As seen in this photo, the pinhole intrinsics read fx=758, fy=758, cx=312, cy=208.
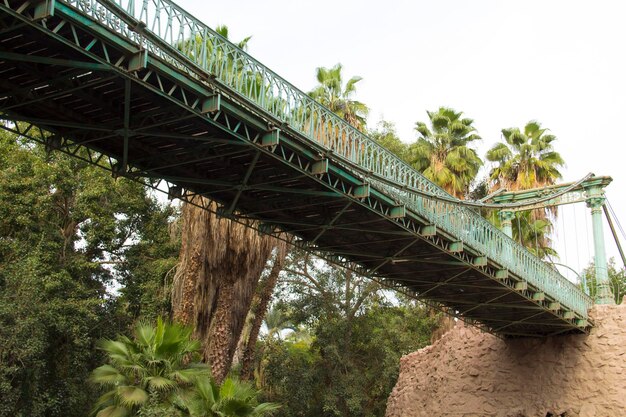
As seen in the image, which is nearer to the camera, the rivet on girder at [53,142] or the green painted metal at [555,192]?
the rivet on girder at [53,142]

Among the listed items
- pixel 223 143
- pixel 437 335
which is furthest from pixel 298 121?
pixel 437 335

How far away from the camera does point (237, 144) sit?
12508 mm

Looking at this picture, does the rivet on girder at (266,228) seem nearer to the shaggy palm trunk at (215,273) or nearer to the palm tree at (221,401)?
the shaggy palm trunk at (215,273)

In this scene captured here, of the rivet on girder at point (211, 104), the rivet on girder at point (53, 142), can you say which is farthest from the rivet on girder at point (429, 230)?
the rivet on girder at point (53, 142)

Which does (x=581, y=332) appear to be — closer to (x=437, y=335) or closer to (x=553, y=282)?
(x=553, y=282)

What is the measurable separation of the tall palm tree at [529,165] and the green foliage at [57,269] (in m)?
14.5

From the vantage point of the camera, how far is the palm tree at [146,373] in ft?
49.2

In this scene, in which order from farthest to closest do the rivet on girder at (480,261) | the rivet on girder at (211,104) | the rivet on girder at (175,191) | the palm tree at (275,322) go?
the palm tree at (275,322), the rivet on girder at (480,261), the rivet on girder at (175,191), the rivet on girder at (211,104)

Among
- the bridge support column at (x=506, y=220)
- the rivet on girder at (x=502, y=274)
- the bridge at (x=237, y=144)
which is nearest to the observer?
the bridge at (x=237, y=144)

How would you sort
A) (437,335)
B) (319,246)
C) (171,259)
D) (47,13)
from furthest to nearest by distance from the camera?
(437,335)
(171,259)
(319,246)
(47,13)

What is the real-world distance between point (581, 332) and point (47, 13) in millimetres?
19845

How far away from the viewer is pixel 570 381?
23.2 meters

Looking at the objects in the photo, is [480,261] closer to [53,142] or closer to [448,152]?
[53,142]

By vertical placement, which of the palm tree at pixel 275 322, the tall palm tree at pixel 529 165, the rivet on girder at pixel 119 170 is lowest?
the rivet on girder at pixel 119 170
